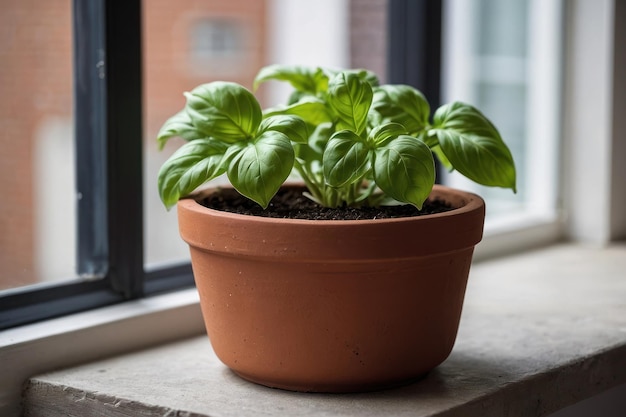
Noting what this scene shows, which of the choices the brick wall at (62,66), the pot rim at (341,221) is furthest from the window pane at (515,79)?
the pot rim at (341,221)

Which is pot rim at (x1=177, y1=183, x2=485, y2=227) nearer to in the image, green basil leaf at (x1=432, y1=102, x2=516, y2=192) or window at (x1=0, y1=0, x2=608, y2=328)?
green basil leaf at (x1=432, y1=102, x2=516, y2=192)

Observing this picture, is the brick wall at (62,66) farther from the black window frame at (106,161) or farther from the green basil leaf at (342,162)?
the green basil leaf at (342,162)

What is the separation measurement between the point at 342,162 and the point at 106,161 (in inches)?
18.8

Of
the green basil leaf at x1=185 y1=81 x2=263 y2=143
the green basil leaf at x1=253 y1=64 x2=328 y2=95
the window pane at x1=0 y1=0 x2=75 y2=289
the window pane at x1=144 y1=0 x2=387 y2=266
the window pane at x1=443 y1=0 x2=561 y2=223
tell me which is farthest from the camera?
the window pane at x1=144 y1=0 x2=387 y2=266

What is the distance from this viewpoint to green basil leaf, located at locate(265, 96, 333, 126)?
1.19 meters

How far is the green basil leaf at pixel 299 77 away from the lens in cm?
127

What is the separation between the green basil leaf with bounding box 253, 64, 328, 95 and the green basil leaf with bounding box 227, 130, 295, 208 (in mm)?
230

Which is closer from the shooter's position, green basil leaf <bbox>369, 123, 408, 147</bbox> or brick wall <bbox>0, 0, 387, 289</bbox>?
green basil leaf <bbox>369, 123, 408, 147</bbox>

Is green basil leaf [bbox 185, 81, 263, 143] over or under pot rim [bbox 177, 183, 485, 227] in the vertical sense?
over

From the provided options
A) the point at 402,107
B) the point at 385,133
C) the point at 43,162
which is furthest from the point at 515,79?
the point at 43,162

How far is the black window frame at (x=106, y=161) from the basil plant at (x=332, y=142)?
0.53ft

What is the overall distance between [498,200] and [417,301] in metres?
1.93

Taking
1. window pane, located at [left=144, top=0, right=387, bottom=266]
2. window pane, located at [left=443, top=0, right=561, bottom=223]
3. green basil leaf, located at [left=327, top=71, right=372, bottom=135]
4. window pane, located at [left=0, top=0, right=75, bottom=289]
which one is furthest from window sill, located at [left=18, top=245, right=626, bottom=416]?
window pane, located at [left=144, top=0, right=387, bottom=266]

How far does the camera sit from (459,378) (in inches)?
46.5
